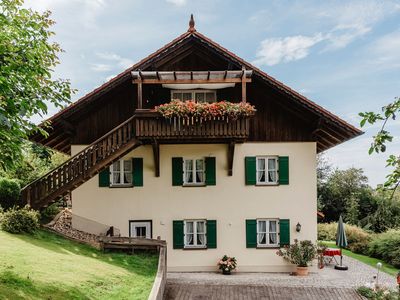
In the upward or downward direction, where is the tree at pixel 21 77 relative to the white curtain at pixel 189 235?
upward

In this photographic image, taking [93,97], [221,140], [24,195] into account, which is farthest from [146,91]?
[24,195]

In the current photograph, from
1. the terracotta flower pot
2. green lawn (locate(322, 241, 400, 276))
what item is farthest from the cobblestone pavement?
green lawn (locate(322, 241, 400, 276))

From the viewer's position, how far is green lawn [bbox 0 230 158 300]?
29.3ft

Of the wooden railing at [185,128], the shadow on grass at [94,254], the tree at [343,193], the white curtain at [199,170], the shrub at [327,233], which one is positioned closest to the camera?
the shadow on grass at [94,254]

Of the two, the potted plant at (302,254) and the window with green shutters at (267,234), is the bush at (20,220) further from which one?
the potted plant at (302,254)

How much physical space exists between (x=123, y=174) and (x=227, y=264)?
6.30 m

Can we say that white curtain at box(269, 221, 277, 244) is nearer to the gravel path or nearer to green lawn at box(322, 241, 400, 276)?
the gravel path

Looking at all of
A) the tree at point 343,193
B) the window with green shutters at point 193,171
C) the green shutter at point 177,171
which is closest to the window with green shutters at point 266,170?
the window with green shutters at point 193,171

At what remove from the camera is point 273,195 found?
16906mm

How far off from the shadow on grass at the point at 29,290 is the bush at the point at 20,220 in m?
5.22

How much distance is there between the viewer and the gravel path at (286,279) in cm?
1489

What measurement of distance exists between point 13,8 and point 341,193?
36.0 metres

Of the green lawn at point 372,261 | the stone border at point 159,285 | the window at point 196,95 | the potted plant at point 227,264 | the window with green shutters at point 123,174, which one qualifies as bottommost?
the green lawn at point 372,261

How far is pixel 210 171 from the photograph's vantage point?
1688cm
